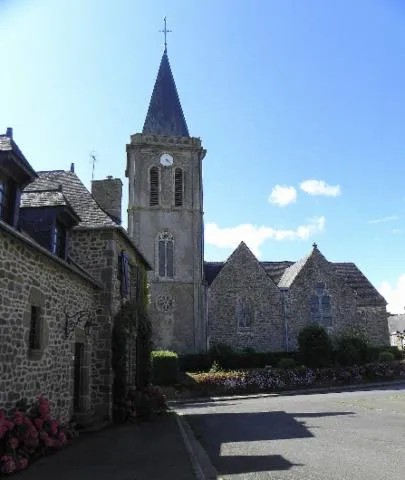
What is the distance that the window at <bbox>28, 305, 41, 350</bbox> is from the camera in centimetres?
973

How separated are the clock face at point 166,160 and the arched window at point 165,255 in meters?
4.89

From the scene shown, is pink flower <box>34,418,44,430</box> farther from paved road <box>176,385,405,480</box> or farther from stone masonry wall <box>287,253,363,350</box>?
stone masonry wall <box>287,253,363,350</box>

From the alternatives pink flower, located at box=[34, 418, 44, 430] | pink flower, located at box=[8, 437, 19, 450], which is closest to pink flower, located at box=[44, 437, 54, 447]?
pink flower, located at box=[34, 418, 44, 430]

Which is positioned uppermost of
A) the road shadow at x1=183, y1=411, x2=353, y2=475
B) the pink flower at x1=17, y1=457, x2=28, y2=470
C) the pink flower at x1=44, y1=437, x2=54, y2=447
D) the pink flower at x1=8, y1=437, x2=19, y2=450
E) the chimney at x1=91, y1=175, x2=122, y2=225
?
the chimney at x1=91, y1=175, x2=122, y2=225

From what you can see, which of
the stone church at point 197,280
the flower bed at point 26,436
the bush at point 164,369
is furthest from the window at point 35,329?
the stone church at point 197,280

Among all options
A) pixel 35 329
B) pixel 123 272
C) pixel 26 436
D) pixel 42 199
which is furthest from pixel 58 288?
pixel 123 272

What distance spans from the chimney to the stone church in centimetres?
1467

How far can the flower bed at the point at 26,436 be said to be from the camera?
24.8ft

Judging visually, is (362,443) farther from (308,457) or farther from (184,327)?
(184,327)

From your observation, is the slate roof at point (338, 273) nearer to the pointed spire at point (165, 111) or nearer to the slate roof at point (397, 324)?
the pointed spire at point (165, 111)

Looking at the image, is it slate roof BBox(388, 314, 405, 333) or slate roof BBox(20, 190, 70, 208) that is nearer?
slate roof BBox(20, 190, 70, 208)

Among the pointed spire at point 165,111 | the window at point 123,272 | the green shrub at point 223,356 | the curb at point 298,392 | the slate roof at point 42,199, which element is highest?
the pointed spire at point 165,111

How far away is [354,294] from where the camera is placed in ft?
124

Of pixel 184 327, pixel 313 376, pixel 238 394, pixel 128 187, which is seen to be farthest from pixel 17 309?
pixel 128 187
